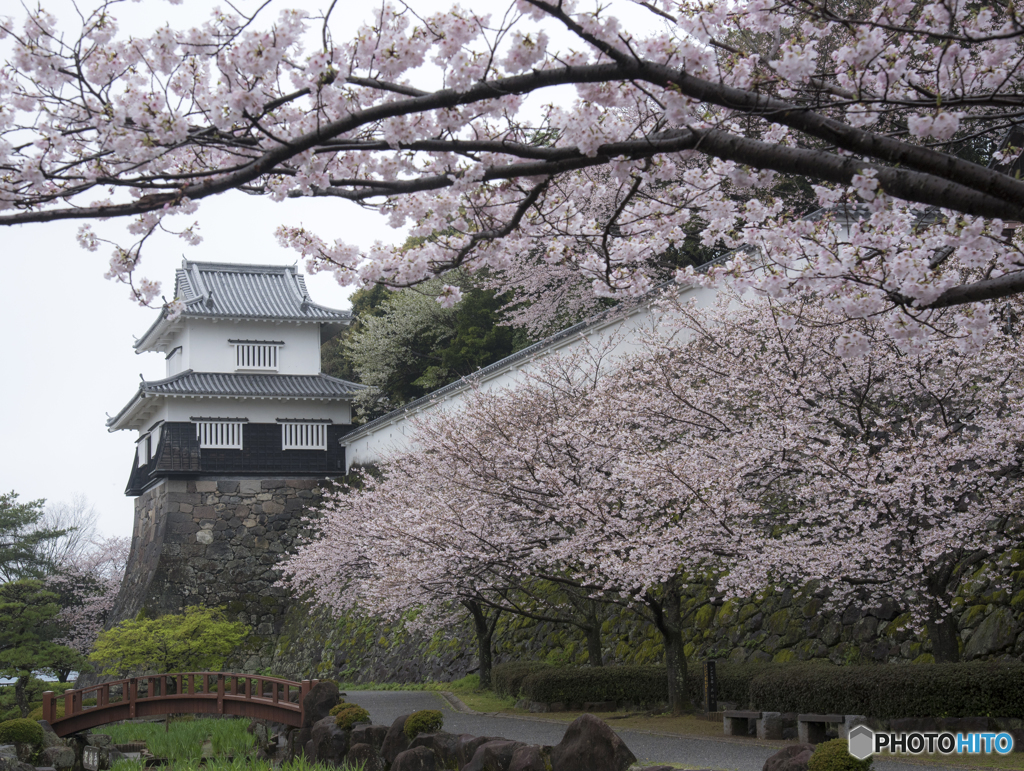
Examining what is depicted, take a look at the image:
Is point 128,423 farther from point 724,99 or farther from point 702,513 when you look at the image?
point 724,99

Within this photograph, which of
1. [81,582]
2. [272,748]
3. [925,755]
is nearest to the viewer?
[925,755]

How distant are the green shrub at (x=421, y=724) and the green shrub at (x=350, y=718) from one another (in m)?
1.37

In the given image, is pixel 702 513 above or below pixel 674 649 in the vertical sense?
above

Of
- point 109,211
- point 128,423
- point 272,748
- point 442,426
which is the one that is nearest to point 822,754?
point 109,211

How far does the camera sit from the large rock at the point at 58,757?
1157 cm

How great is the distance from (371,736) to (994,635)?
22.0 ft

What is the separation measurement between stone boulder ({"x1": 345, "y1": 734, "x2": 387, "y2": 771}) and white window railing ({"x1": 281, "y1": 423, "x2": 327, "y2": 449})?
56.0 feet

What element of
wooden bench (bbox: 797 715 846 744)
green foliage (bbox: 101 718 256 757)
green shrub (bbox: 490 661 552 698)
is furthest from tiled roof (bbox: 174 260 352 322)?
wooden bench (bbox: 797 715 846 744)

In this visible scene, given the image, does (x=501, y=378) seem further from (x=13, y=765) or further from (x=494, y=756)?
(x=494, y=756)

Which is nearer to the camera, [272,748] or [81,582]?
[272,748]

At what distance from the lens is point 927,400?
9430 mm

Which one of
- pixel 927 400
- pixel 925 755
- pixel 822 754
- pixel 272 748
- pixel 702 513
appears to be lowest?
pixel 272 748

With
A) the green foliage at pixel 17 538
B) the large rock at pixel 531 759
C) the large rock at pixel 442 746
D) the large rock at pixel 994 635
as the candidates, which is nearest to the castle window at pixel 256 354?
the green foliage at pixel 17 538

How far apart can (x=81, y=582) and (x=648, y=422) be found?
22794 millimetres
